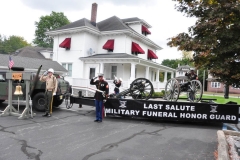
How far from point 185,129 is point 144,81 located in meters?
2.75

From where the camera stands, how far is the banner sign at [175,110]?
25.0ft

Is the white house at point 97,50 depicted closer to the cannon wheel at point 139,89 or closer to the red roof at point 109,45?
the red roof at point 109,45

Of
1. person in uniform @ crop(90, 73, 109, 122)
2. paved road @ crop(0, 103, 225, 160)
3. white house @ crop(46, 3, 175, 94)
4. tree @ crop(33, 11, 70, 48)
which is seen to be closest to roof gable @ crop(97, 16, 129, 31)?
white house @ crop(46, 3, 175, 94)

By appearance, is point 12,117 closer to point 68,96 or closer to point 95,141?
point 68,96

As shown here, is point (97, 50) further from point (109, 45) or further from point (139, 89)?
point (139, 89)

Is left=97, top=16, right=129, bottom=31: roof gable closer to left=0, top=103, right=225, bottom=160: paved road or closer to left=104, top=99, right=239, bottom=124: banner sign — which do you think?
left=104, top=99, right=239, bottom=124: banner sign

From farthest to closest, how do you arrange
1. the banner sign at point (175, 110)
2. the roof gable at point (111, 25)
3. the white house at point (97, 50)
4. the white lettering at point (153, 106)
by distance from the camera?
1. the roof gable at point (111, 25)
2. the white house at point (97, 50)
3. the white lettering at point (153, 106)
4. the banner sign at point (175, 110)

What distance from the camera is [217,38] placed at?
535cm

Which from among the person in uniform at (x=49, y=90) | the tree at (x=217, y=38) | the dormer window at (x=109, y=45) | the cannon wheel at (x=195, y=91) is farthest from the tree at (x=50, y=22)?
the tree at (x=217, y=38)

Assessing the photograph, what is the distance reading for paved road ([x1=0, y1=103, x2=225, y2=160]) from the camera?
176 inches

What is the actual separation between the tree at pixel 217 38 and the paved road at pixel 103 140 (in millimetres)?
1996

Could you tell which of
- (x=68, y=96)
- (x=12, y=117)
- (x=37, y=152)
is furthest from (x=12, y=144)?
(x=68, y=96)

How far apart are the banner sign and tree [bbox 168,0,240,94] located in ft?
7.71

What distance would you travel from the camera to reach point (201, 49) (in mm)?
5434
